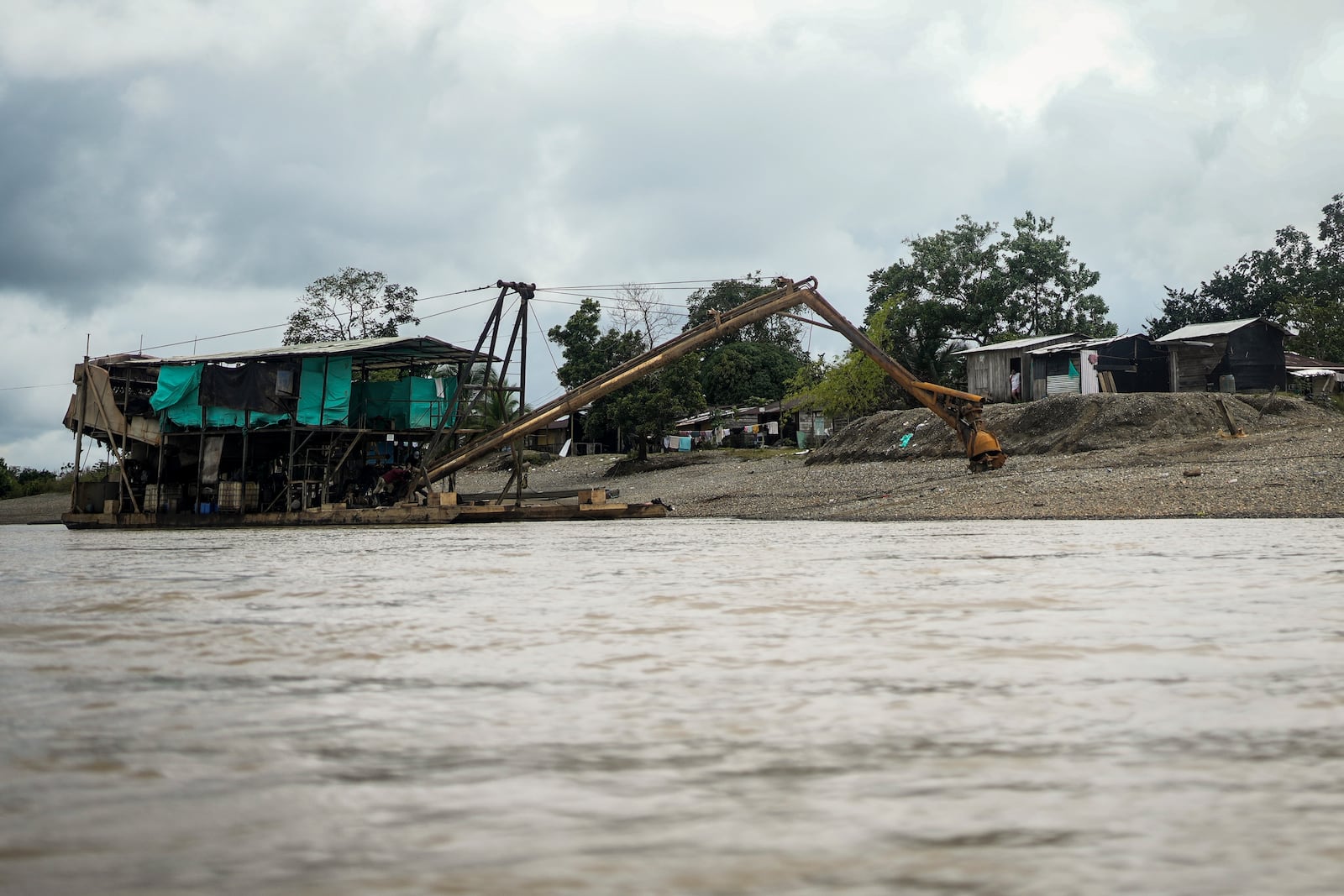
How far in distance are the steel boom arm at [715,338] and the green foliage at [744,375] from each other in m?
26.5

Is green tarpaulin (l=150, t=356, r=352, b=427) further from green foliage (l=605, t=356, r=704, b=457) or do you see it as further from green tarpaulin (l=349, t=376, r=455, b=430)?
green foliage (l=605, t=356, r=704, b=457)

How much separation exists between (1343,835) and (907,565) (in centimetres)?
543

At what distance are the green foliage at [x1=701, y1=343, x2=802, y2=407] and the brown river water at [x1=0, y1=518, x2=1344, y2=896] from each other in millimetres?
48129

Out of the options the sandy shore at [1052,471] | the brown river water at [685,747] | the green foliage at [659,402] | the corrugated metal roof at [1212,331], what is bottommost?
the brown river water at [685,747]

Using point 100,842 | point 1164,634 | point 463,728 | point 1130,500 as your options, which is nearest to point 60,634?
point 463,728

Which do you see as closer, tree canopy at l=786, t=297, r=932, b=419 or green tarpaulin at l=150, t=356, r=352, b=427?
green tarpaulin at l=150, t=356, r=352, b=427

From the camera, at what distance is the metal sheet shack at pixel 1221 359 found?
3872 cm

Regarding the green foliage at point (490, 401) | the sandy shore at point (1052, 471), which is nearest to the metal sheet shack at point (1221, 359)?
the sandy shore at point (1052, 471)

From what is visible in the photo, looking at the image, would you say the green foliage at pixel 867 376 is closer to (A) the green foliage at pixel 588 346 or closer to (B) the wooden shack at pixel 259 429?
(A) the green foliage at pixel 588 346

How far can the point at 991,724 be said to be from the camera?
208 cm

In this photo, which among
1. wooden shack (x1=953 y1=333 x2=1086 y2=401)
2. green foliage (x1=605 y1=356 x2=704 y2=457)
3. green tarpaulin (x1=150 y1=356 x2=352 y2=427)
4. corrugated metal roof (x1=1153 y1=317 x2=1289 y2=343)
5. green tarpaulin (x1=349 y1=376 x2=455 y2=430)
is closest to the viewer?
green tarpaulin (x1=150 y1=356 x2=352 y2=427)

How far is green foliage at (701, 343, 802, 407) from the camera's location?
52.6 m

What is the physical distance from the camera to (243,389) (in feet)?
88.2

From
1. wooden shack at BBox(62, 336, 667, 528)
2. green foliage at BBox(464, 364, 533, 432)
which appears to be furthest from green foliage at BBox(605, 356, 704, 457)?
wooden shack at BBox(62, 336, 667, 528)
